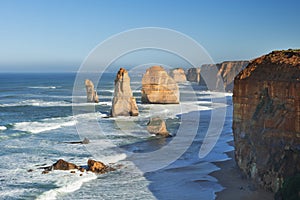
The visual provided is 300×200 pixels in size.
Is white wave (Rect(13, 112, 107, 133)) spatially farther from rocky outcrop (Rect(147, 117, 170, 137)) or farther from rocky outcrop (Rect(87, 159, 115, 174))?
rocky outcrop (Rect(87, 159, 115, 174))

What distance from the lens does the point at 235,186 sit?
1772 cm

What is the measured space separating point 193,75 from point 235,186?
123 meters

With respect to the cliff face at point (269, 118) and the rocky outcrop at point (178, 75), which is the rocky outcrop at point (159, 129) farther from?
the rocky outcrop at point (178, 75)

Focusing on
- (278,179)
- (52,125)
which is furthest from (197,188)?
(52,125)

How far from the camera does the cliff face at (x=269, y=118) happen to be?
49.1 feet

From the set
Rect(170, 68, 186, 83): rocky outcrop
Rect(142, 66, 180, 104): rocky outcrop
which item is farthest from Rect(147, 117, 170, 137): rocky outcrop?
Rect(170, 68, 186, 83): rocky outcrop

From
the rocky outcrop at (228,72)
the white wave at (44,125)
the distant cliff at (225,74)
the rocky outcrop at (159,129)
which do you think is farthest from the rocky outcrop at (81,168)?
the rocky outcrop at (228,72)

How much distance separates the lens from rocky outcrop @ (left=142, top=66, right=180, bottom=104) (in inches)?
2216

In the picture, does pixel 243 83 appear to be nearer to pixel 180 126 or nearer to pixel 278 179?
pixel 278 179

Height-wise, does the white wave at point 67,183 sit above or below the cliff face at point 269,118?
below

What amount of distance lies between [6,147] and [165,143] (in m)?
11.6

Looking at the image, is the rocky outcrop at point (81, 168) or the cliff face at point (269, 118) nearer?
the cliff face at point (269, 118)

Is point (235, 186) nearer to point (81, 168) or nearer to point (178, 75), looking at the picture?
point (81, 168)

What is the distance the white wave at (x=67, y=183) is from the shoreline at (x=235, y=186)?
6619 millimetres
